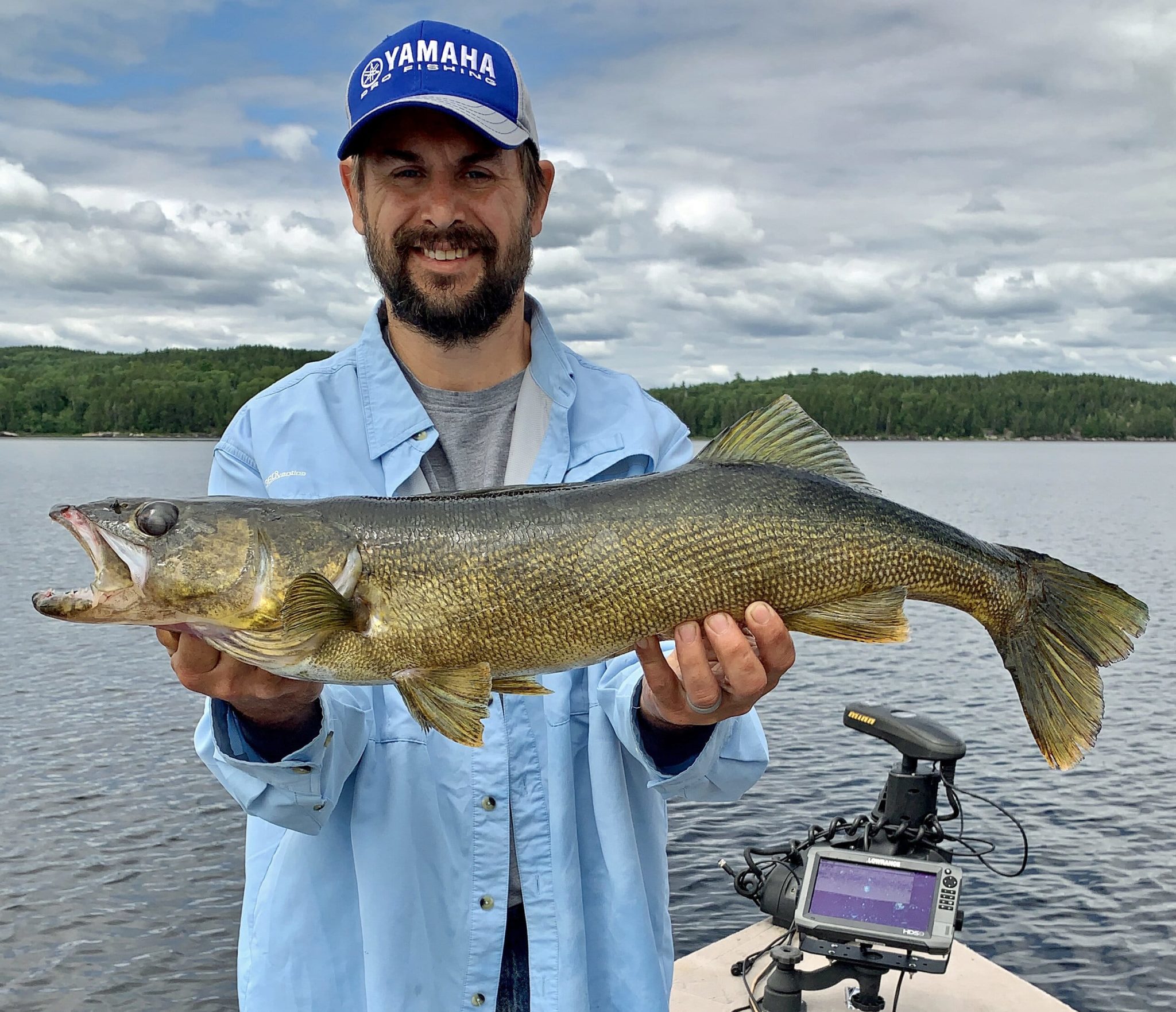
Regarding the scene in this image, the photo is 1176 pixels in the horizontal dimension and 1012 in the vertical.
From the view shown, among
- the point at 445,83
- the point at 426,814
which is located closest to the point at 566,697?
the point at 426,814

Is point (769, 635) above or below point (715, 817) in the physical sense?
above

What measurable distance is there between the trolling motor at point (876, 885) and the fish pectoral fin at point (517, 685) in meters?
3.95

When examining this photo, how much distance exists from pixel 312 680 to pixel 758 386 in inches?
5795

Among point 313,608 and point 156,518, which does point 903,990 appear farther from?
point 156,518

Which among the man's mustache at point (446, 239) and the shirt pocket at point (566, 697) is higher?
the man's mustache at point (446, 239)

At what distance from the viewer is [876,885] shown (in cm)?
652

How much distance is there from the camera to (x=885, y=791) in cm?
729

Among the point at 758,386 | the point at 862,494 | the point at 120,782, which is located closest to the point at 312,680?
the point at 862,494

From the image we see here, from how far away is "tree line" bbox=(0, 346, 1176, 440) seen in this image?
125125 millimetres

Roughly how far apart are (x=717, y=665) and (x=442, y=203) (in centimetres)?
196

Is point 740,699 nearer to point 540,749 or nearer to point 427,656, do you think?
point 540,749

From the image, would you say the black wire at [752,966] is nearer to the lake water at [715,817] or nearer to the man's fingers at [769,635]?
the man's fingers at [769,635]

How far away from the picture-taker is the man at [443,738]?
3.48m

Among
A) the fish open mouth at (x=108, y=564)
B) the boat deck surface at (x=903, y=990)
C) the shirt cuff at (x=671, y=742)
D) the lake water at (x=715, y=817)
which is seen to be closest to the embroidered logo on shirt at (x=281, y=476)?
the fish open mouth at (x=108, y=564)
